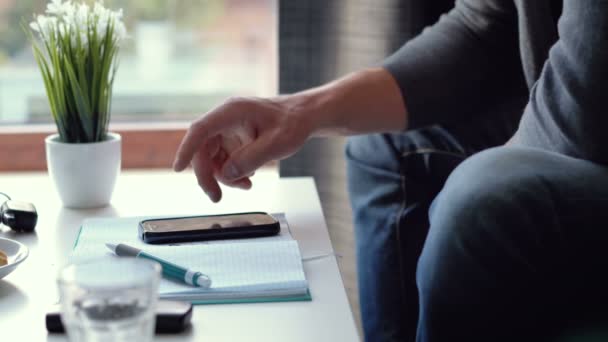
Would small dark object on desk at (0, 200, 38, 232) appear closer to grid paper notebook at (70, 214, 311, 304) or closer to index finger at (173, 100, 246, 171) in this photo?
grid paper notebook at (70, 214, 311, 304)

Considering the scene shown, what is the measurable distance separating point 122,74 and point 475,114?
1.19m

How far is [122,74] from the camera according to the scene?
85.0 inches

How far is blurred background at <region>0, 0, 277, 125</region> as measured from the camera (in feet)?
7.02

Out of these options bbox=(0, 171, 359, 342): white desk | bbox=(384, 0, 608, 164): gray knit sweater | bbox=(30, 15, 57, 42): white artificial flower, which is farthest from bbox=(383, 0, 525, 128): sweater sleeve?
bbox=(30, 15, 57, 42): white artificial flower

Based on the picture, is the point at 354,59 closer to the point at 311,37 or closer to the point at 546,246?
the point at 311,37

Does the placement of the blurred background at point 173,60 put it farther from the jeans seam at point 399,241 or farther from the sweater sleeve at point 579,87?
the sweater sleeve at point 579,87

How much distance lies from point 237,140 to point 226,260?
0.25 metres

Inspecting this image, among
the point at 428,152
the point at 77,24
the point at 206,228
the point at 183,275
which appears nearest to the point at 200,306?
the point at 183,275

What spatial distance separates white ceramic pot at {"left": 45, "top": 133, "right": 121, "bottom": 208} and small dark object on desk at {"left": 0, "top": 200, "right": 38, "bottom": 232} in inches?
4.2

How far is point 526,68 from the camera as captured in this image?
102 cm

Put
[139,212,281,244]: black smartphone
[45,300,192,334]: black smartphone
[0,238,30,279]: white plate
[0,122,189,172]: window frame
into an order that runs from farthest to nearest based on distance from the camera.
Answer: [0,122,189,172]: window frame
[139,212,281,244]: black smartphone
[0,238,30,279]: white plate
[45,300,192,334]: black smartphone

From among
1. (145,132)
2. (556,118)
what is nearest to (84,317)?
(556,118)

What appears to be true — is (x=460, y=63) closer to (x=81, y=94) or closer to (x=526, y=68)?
(x=526, y=68)

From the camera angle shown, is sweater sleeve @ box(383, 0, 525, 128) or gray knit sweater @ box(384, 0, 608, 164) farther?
sweater sleeve @ box(383, 0, 525, 128)
